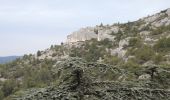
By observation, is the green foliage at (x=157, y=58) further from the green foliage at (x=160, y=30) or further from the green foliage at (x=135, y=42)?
the green foliage at (x=160, y=30)

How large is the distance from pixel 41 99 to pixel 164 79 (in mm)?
1965

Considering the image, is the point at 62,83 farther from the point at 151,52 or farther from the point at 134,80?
the point at 151,52

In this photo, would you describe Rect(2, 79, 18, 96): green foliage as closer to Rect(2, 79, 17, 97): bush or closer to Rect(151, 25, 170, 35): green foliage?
Rect(2, 79, 17, 97): bush

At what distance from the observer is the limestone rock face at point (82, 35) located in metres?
144

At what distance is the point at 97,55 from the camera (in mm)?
96438

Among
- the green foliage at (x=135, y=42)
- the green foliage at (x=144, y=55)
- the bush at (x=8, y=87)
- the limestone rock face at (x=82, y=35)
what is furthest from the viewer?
the limestone rock face at (x=82, y=35)

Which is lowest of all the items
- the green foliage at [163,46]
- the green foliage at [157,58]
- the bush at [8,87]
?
the bush at [8,87]

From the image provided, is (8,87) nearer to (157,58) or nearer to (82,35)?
(157,58)

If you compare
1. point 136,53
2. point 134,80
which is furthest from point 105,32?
point 134,80

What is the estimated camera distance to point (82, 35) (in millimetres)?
147500

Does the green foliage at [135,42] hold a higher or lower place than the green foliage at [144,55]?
higher

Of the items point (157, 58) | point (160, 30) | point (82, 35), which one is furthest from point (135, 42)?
point (82, 35)

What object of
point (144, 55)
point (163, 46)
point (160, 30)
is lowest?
point (144, 55)

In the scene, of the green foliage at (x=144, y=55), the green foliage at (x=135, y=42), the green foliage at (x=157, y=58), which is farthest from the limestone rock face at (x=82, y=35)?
the green foliage at (x=157, y=58)
